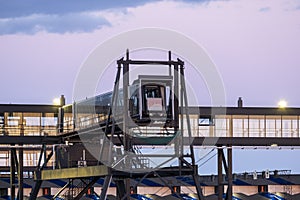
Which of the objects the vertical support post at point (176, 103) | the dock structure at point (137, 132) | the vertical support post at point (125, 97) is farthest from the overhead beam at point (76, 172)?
the vertical support post at point (176, 103)

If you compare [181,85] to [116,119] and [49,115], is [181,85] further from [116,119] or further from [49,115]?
[49,115]

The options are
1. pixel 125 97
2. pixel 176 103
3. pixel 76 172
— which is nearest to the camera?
pixel 125 97

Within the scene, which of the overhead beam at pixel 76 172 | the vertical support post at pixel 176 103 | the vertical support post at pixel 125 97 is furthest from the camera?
the overhead beam at pixel 76 172

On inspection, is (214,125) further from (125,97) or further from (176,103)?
(125,97)

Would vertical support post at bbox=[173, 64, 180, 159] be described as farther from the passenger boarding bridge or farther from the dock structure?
the passenger boarding bridge

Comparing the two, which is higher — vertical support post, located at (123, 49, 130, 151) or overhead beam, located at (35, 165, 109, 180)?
vertical support post, located at (123, 49, 130, 151)

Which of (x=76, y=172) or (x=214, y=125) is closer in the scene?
(x=76, y=172)

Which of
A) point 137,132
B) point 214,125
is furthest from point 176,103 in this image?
point 214,125

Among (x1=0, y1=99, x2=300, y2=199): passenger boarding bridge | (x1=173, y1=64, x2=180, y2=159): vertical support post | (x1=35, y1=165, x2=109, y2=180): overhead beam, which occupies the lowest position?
(x1=35, y1=165, x2=109, y2=180): overhead beam

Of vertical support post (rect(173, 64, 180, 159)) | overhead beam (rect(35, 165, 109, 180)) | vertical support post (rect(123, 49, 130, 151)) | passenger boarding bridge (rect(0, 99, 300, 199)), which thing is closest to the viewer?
vertical support post (rect(123, 49, 130, 151))

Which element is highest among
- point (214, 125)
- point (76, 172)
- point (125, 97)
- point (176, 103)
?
point (125, 97)

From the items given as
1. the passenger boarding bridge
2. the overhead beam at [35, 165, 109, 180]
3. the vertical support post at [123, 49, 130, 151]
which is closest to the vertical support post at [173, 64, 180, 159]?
the vertical support post at [123, 49, 130, 151]

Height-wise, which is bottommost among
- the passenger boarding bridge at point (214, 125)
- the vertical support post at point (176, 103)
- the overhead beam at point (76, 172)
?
the overhead beam at point (76, 172)

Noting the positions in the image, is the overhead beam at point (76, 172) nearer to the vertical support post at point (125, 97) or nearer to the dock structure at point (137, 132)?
the dock structure at point (137, 132)
